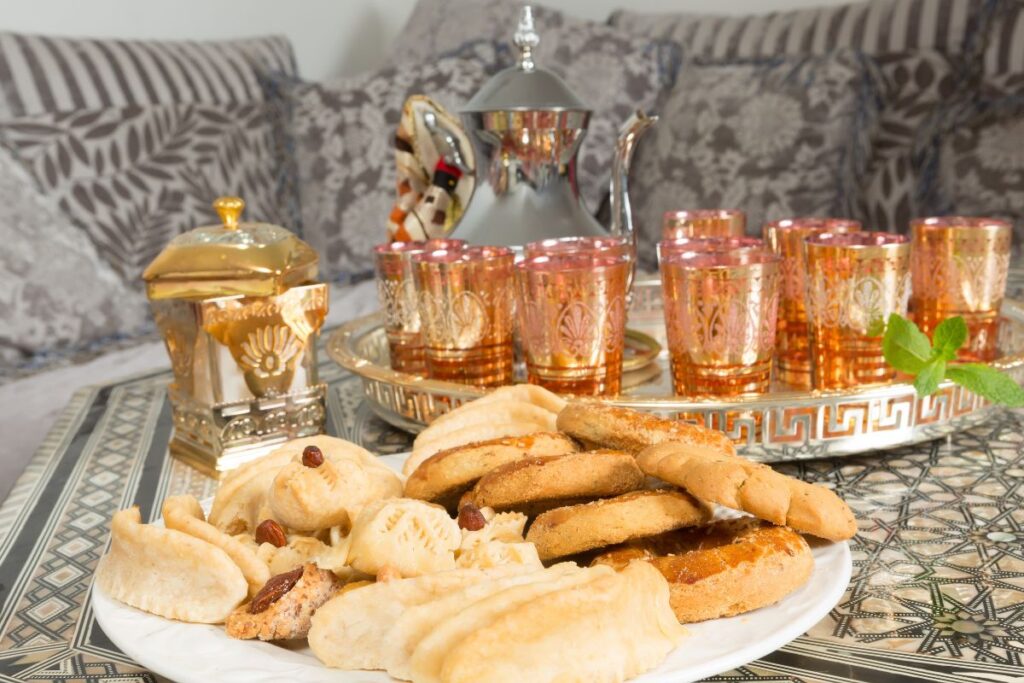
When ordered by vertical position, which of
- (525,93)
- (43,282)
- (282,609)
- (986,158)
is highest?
(525,93)

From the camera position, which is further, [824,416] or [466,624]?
[824,416]

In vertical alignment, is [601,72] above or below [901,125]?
above

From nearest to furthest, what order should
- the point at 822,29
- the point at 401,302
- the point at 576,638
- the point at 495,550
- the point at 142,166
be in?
1. the point at 576,638
2. the point at 495,550
3. the point at 401,302
4. the point at 142,166
5. the point at 822,29

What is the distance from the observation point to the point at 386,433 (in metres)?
1.08

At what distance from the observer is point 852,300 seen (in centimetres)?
94

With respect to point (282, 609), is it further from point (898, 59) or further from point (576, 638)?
point (898, 59)

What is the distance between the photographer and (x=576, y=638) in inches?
18.8

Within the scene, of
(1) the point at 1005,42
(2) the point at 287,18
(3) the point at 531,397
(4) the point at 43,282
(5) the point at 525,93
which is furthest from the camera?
(2) the point at 287,18

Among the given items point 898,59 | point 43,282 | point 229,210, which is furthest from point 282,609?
point 898,59

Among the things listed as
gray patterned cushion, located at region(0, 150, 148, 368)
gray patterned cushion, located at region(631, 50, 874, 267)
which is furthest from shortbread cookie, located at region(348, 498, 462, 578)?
gray patterned cushion, located at region(631, 50, 874, 267)

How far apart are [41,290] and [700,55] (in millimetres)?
1739

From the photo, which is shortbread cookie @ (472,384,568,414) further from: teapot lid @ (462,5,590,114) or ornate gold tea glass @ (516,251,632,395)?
teapot lid @ (462,5,590,114)

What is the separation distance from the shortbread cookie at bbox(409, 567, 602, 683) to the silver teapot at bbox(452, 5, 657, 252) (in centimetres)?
72

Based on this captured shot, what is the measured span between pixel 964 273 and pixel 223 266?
0.73 m
